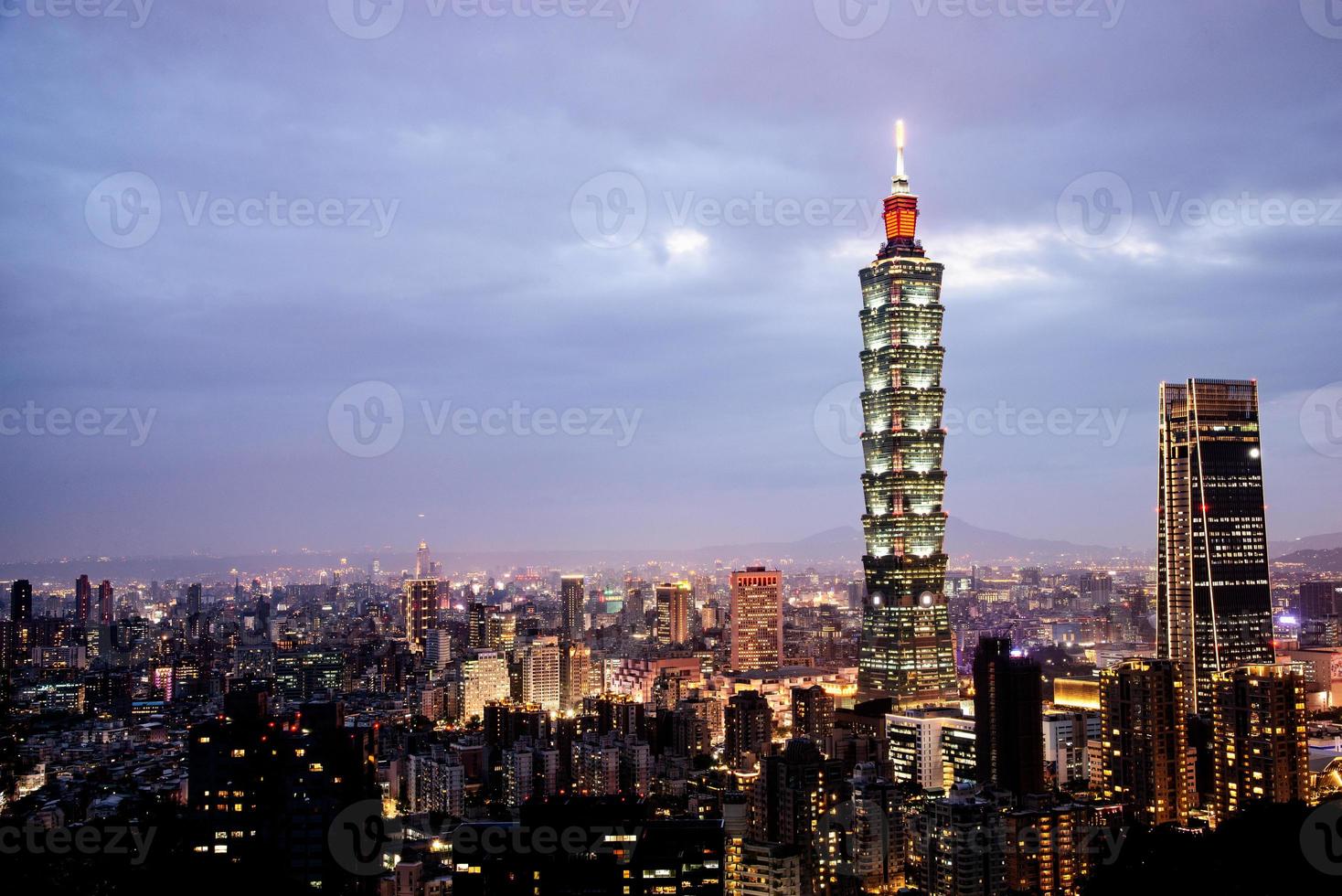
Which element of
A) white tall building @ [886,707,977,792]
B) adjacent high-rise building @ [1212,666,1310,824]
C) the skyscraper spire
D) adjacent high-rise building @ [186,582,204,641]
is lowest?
white tall building @ [886,707,977,792]

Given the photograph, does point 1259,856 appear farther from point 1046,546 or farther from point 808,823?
point 1046,546

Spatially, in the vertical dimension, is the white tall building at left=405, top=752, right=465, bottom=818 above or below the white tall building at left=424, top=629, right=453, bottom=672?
below

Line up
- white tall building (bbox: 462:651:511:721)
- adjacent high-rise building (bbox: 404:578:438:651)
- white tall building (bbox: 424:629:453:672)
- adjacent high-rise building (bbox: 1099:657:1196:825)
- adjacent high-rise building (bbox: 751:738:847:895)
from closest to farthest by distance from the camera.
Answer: adjacent high-rise building (bbox: 751:738:847:895)
adjacent high-rise building (bbox: 1099:657:1196:825)
white tall building (bbox: 462:651:511:721)
white tall building (bbox: 424:629:453:672)
adjacent high-rise building (bbox: 404:578:438:651)

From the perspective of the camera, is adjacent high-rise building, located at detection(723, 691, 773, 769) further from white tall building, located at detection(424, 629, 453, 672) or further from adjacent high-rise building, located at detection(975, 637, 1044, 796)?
white tall building, located at detection(424, 629, 453, 672)

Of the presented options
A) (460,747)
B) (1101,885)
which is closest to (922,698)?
(460,747)

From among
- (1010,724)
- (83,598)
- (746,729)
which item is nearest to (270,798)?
(1010,724)

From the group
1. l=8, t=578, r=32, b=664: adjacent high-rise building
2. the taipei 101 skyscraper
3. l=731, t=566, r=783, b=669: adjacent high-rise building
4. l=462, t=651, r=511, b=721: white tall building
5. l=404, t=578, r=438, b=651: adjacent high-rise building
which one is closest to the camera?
l=8, t=578, r=32, b=664: adjacent high-rise building

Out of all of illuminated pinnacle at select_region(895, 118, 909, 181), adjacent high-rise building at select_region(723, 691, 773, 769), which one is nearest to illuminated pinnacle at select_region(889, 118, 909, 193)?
illuminated pinnacle at select_region(895, 118, 909, 181)
